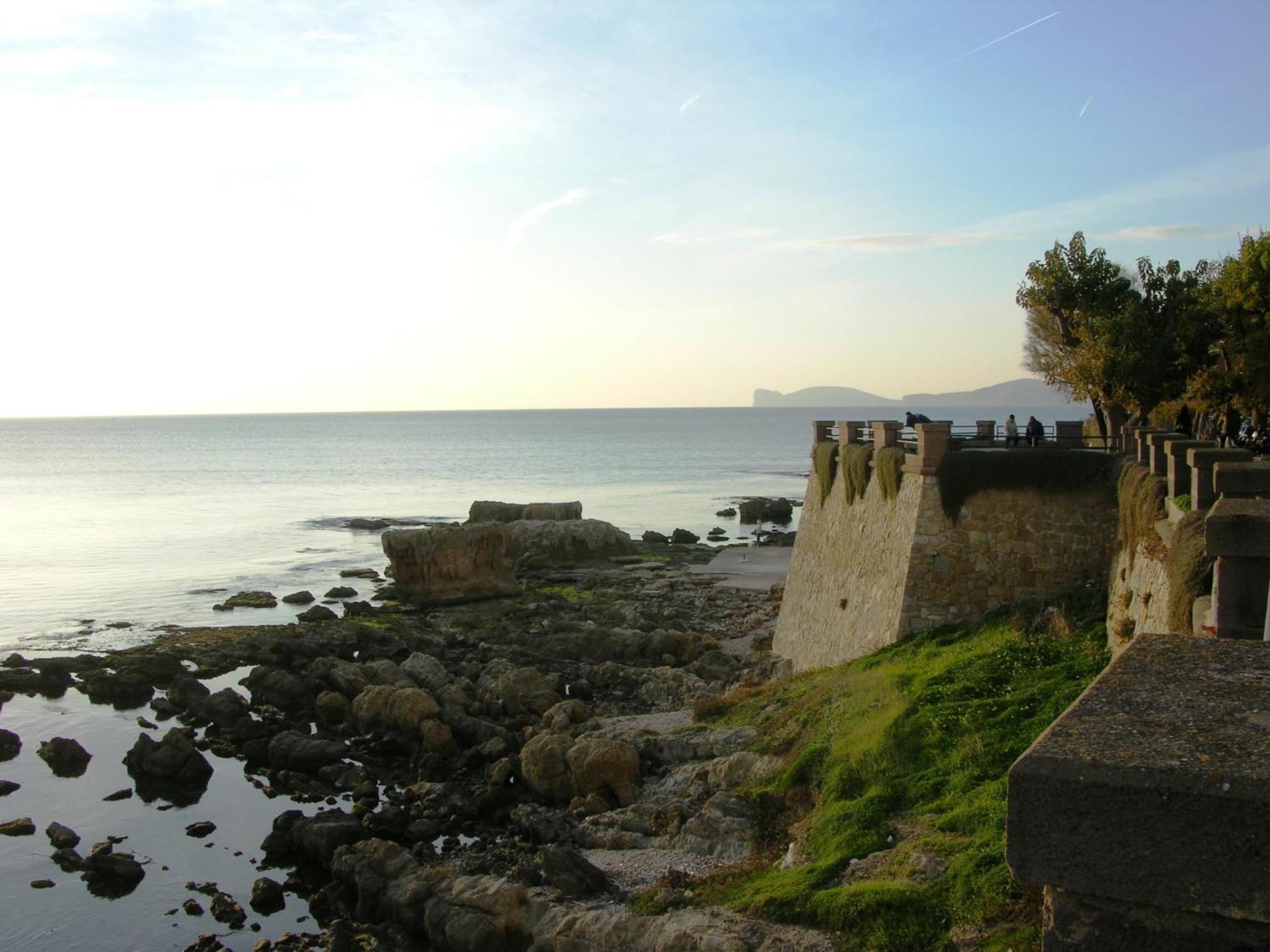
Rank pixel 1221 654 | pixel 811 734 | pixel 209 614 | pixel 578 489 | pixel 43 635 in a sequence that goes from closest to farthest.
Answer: pixel 1221 654
pixel 811 734
pixel 43 635
pixel 209 614
pixel 578 489

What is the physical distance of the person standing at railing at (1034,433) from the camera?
75.7 feet

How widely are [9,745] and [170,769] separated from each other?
5.39 metres

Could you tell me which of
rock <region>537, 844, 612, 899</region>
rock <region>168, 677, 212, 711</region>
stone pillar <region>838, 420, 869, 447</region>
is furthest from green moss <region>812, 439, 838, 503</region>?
rock <region>168, 677, 212, 711</region>

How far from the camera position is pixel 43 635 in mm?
38312

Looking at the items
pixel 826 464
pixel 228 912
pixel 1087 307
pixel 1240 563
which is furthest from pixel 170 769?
pixel 1087 307

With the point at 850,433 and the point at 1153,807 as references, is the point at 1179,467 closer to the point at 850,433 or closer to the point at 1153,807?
the point at 850,433

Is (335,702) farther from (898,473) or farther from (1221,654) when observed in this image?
(1221,654)

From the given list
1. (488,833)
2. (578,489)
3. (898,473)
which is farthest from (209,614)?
(578,489)

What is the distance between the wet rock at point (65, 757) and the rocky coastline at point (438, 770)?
0.06 metres

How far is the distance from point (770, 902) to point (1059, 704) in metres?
5.04

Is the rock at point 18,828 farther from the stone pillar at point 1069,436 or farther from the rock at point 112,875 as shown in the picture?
the stone pillar at point 1069,436

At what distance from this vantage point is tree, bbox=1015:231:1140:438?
29.8 m

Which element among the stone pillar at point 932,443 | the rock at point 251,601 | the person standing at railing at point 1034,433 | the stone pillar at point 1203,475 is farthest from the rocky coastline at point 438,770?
the person standing at railing at point 1034,433

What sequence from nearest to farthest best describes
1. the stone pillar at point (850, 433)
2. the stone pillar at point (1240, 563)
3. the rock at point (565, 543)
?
the stone pillar at point (1240, 563)
the stone pillar at point (850, 433)
the rock at point (565, 543)
